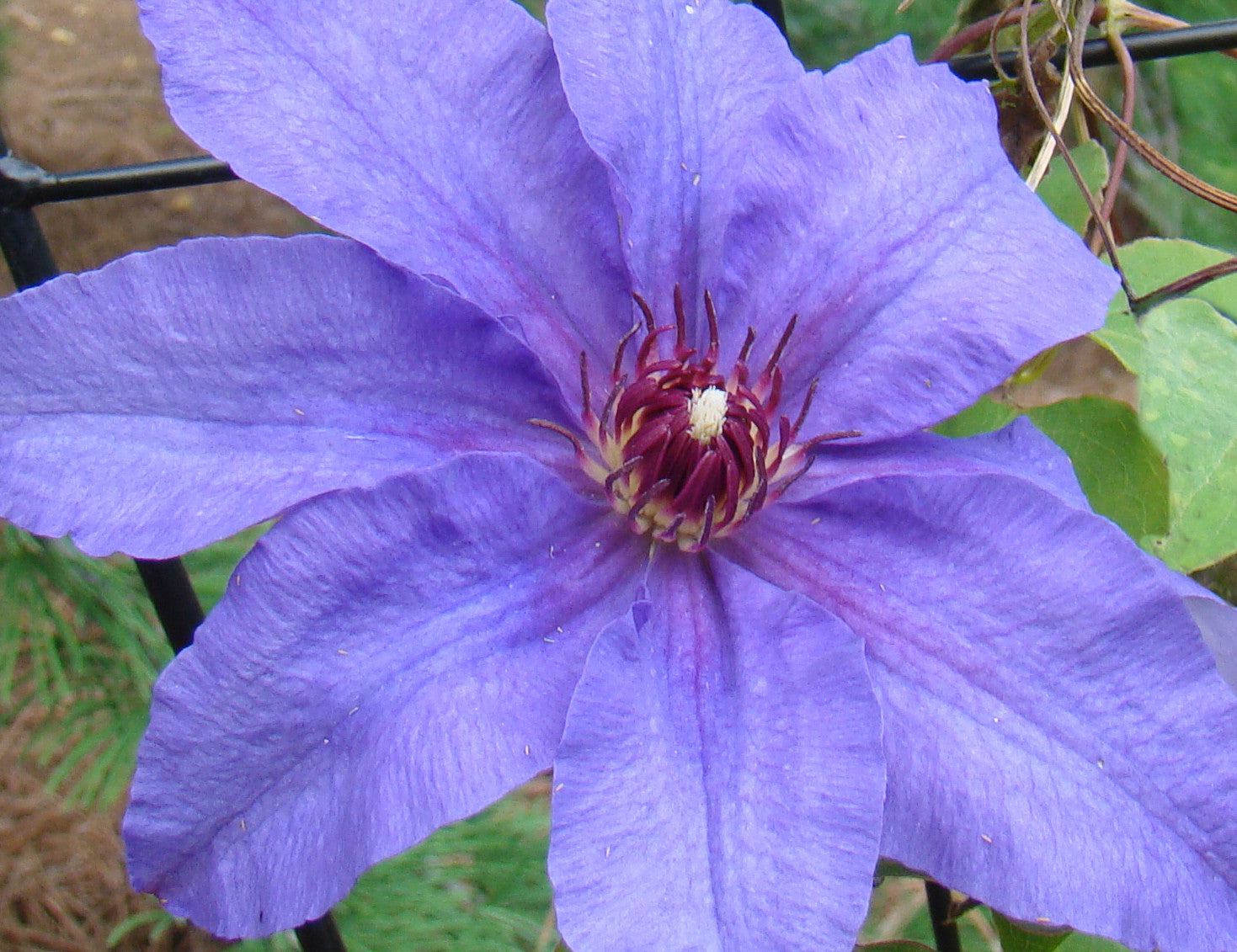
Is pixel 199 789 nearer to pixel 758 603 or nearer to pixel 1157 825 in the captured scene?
pixel 758 603

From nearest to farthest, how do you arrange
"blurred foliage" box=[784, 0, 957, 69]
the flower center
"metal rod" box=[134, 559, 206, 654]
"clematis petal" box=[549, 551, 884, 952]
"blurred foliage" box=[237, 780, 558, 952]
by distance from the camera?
1. "clematis petal" box=[549, 551, 884, 952]
2. the flower center
3. "metal rod" box=[134, 559, 206, 654]
4. "blurred foliage" box=[237, 780, 558, 952]
5. "blurred foliage" box=[784, 0, 957, 69]

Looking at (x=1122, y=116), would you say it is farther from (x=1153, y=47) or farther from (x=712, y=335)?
(x=712, y=335)

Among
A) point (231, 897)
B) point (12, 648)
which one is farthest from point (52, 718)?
point (231, 897)

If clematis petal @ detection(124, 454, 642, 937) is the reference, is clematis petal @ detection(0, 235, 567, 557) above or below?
above

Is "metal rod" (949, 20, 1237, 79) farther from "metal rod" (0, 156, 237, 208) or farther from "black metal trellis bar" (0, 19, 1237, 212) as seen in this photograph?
"metal rod" (0, 156, 237, 208)

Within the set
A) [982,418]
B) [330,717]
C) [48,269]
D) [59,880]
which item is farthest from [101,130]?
[330,717]

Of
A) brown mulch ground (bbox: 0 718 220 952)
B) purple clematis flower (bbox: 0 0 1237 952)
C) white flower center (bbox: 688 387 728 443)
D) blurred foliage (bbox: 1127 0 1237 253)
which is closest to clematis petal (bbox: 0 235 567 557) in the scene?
purple clematis flower (bbox: 0 0 1237 952)

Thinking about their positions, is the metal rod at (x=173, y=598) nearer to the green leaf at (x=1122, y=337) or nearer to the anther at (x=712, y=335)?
the anther at (x=712, y=335)

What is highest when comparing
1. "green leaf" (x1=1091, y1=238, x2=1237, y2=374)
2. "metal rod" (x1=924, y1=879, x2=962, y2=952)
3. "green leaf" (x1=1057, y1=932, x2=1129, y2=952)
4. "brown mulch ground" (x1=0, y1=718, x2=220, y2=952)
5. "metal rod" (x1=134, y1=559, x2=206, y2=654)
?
"green leaf" (x1=1091, y1=238, x2=1237, y2=374)
